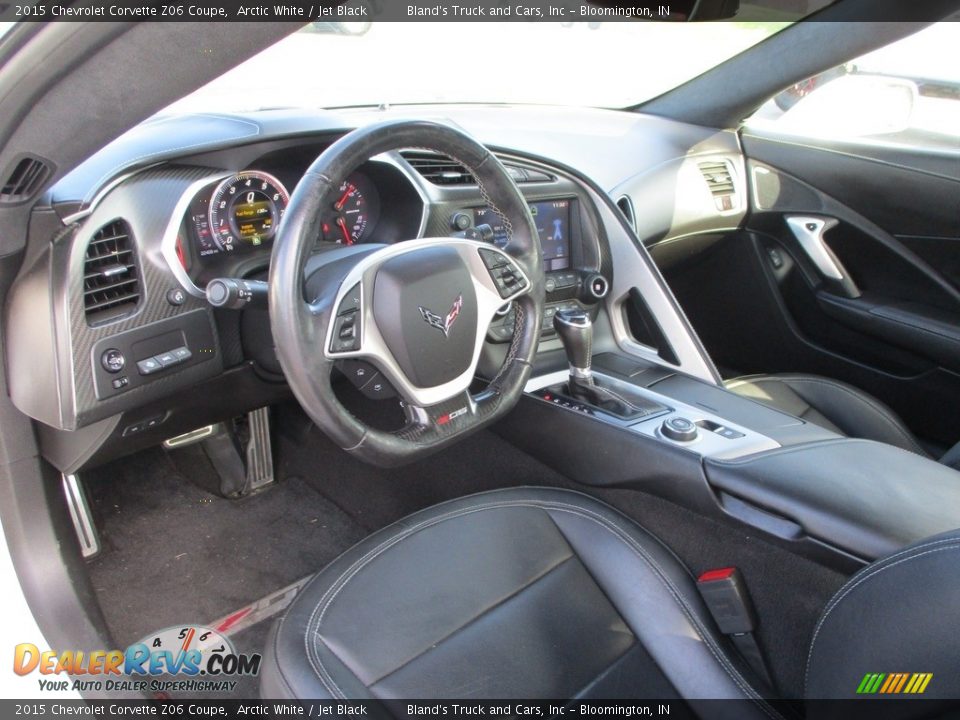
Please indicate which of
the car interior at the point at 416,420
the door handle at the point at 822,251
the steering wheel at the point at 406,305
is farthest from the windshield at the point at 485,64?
the steering wheel at the point at 406,305

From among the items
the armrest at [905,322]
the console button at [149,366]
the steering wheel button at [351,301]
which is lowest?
the armrest at [905,322]

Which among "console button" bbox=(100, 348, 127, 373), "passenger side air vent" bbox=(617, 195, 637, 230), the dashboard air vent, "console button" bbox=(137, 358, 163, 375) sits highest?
the dashboard air vent

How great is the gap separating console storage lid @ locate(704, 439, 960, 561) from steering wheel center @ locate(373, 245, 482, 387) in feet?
1.74

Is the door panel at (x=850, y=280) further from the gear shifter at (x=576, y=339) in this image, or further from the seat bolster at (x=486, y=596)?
the seat bolster at (x=486, y=596)

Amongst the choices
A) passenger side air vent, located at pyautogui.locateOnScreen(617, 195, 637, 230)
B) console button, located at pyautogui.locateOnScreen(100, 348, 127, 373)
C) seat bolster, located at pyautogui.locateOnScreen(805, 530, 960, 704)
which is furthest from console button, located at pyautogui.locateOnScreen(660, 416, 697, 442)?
console button, located at pyautogui.locateOnScreen(100, 348, 127, 373)

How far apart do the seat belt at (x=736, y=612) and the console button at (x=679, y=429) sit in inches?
11.0

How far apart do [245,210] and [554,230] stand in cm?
84

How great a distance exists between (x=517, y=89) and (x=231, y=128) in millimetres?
1359

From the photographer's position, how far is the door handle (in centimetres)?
258

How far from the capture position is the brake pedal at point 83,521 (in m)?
1.92

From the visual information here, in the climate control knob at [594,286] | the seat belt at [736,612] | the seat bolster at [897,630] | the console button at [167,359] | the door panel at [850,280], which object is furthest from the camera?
the door panel at [850,280]

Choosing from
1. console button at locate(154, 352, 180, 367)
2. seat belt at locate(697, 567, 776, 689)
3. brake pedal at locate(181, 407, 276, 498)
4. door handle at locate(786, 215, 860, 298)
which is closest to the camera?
seat belt at locate(697, 567, 776, 689)

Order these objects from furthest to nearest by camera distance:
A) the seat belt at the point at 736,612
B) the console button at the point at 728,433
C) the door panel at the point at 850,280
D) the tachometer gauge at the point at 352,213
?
1. the door panel at the point at 850,280
2. the tachometer gauge at the point at 352,213
3. the console button at the point at 728,433
4. the seat belt at the point at 736,612

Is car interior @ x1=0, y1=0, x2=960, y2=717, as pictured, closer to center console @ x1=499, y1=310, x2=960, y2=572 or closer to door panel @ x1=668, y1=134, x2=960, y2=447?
center console @ x1=499, y1=310, x2=960, y2=572
